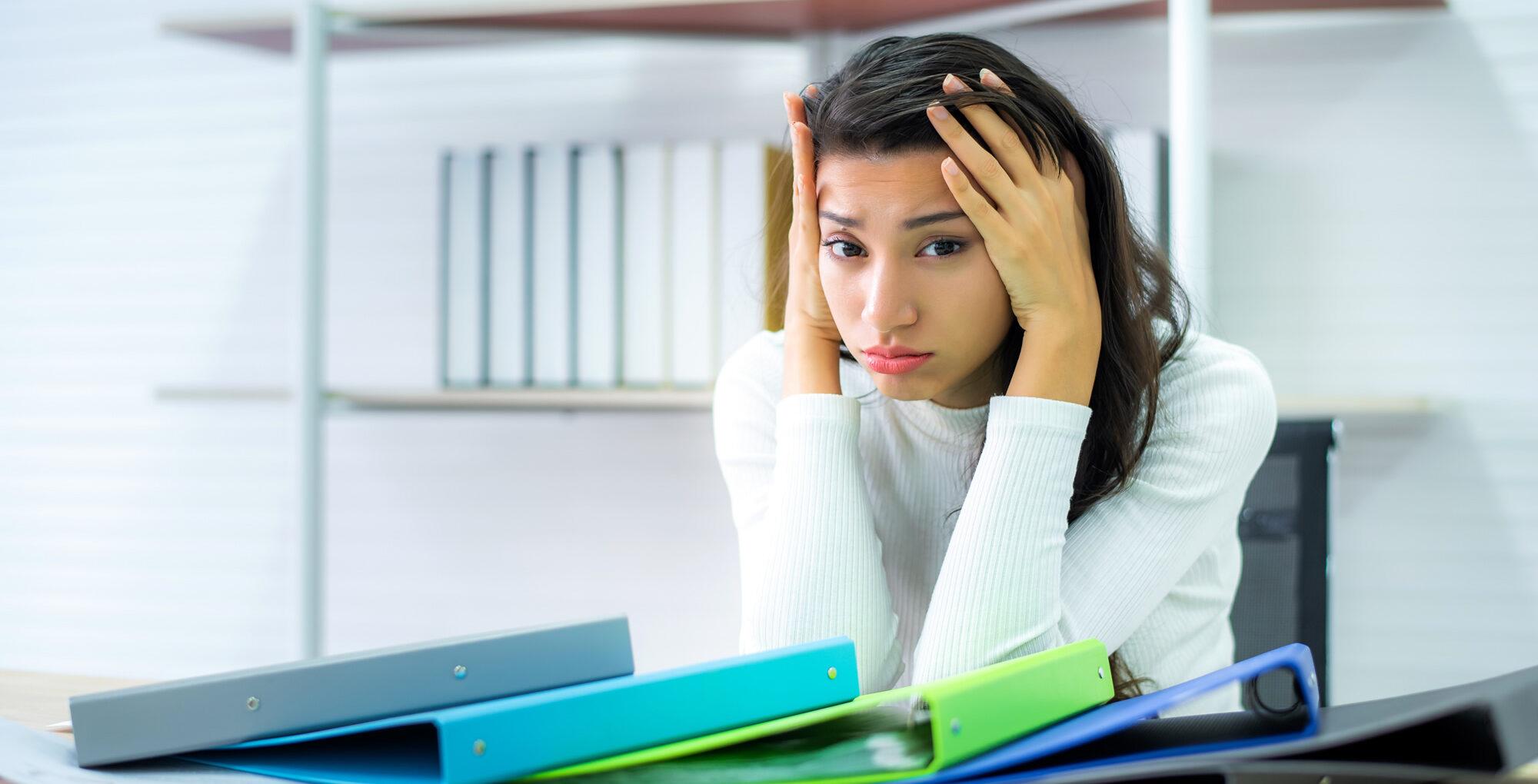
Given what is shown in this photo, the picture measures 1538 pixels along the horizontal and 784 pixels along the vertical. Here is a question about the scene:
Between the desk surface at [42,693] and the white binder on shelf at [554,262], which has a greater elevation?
the white binder on shelf at [554,262]

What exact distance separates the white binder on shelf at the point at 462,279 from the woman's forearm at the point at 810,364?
3.34 ft

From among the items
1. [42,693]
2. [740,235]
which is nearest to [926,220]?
[42,693]

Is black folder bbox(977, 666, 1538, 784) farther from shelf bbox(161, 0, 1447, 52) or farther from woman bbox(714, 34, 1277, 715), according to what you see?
shelf bbox(161, 0, 1447, 52)

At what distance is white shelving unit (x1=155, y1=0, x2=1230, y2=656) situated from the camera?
186cm

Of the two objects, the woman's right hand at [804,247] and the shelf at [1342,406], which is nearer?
the woman's right hand at [804,247]

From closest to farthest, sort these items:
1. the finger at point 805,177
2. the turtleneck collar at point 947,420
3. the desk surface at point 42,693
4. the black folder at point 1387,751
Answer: the black folder at point 1387,751, the desk surface at point 42,693, the finger at point 805,177, the turtleneck collar at point 947,420

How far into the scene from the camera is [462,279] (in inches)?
75.9

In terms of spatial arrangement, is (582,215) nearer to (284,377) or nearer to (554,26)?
(554,26)

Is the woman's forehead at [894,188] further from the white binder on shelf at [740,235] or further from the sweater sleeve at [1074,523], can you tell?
the white binder on shelf at [740,235]

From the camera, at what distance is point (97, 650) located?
102 inches

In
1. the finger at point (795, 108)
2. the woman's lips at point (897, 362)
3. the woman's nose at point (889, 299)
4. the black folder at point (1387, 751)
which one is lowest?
the black folder at point (1387, 751)

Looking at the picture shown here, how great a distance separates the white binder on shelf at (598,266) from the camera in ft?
6.18

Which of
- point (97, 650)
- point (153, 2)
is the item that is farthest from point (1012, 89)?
point (97, 650)

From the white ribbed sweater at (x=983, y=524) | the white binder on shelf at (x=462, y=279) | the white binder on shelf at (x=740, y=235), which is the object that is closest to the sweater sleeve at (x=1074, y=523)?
the white ribbed sweater at (x=983, y=524)
